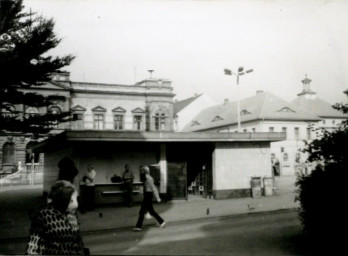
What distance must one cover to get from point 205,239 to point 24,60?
1012cm

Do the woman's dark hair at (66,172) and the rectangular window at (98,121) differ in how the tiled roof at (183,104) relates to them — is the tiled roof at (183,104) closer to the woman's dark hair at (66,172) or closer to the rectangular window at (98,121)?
the rectangular window at (98,121)

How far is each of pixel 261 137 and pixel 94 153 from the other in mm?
8056

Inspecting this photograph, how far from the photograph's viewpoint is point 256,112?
53.8 meters

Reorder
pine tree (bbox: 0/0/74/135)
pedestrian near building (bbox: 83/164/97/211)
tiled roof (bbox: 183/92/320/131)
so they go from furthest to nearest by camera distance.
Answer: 1. tiled roof (bbox: 183/92/320/131)
2. pedestrian near building (bbox: 83/164/97/211)
3. pine tree (bbox: 0/0/74/135)

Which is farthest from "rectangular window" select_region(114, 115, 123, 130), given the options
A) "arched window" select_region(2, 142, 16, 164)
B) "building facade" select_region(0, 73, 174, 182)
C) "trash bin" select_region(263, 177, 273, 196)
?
"trash bin" select_region(263, 177, 273, 196)

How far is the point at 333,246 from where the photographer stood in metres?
7.42

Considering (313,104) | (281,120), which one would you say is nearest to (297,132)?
(281,120)

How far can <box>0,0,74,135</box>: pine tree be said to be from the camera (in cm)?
1446

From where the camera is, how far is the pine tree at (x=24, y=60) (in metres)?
14.5

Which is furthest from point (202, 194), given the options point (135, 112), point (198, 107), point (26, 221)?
point (198, 107)

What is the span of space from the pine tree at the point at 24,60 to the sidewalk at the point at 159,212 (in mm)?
Answer: 3999

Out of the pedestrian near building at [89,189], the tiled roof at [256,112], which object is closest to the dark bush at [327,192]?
the pedestrian near building at [89,189]

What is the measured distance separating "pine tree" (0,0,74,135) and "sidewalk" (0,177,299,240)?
4.00 meters

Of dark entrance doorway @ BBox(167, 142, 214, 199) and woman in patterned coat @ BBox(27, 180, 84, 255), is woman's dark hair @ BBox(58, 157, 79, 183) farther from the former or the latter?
dark entrance doorway @ BBox(167, 142, 214, 199)
